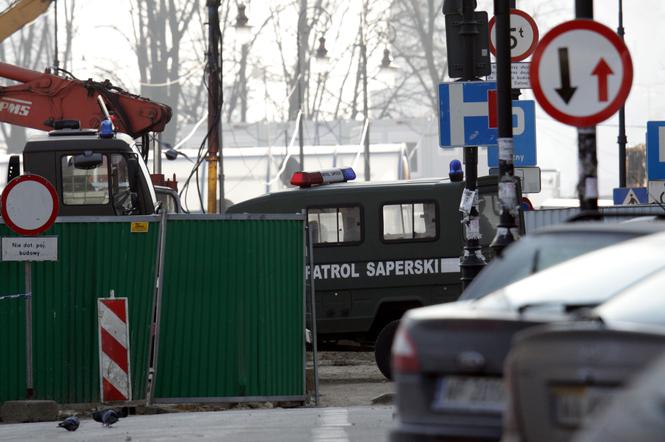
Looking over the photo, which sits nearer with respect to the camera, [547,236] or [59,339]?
[547,236]

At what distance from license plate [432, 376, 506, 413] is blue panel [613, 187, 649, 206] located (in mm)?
23311

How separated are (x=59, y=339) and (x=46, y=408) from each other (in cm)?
81

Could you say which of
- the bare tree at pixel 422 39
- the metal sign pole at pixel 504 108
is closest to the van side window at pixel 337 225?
the metal sign pole at pixel 504 108

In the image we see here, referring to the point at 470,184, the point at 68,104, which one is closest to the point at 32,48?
the point at 68,104

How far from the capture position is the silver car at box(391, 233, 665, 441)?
7.09 metres

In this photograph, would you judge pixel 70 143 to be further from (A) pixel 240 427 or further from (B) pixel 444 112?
(A) pixel 240 427

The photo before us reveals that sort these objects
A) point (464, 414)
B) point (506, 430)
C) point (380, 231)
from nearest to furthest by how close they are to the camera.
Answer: point (506, 430), point (464, 414), point (380, 231)

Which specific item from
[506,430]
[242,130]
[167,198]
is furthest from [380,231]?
[242,130]

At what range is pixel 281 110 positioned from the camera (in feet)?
262

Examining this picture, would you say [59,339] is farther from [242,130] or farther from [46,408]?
[242,130]

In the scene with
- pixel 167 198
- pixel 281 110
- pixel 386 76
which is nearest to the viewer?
pixel 167 198

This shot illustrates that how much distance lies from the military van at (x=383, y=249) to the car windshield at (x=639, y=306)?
1274cm

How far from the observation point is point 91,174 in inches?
747

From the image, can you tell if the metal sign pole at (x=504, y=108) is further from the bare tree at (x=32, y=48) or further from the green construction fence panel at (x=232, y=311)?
the bare tree at (x=32, y=48)
